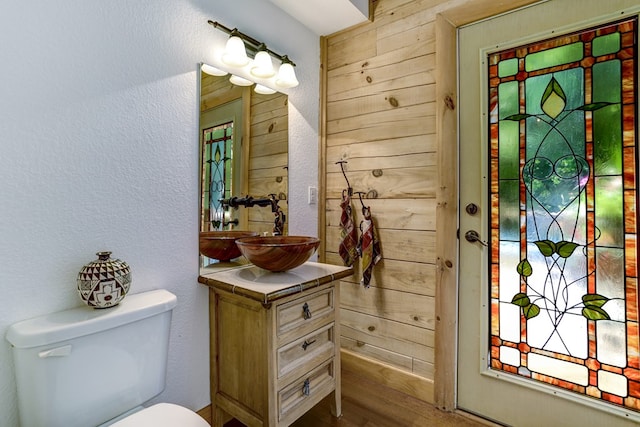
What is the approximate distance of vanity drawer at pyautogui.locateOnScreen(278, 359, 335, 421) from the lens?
4.31ft

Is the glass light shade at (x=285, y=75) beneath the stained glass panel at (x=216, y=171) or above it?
above

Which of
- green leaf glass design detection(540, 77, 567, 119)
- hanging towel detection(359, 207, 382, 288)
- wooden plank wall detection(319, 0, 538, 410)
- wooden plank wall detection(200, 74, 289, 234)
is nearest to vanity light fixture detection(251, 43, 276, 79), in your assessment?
wooden plank wall detection(200, 74, 289, 234)

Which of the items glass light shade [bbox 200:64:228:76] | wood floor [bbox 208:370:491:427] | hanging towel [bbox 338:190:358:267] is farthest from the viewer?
hanging towel [bbox 338:190:358:267]

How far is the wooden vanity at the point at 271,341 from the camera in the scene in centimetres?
125

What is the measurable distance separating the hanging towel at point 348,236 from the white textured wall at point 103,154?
902mm

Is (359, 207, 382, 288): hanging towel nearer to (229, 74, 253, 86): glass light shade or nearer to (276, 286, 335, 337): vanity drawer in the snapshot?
(276, 286, 335, 337): vanity drawer

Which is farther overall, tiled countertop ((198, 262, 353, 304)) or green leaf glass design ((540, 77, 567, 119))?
green leaf glass design ((540, 77, 567, 119))

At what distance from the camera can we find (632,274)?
49.8 inches

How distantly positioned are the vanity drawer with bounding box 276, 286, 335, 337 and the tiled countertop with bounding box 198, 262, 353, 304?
0.24ft

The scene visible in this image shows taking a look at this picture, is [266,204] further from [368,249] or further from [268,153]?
[368,249]

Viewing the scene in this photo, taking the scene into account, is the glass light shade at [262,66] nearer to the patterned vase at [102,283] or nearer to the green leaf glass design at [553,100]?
the patterned vase at [102,283]

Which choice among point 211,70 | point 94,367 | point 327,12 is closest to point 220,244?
point 94,367

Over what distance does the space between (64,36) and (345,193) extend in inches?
59.2

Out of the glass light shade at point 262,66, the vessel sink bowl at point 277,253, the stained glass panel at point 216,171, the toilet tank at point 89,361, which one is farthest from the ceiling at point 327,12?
the toilet tank at point 89,361
